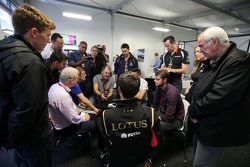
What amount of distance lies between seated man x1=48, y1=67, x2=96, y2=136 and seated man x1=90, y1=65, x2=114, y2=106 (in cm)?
114

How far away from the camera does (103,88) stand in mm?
3289

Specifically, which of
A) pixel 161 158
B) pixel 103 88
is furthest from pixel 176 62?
pixel 161 158

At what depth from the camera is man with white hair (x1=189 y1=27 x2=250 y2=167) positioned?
117 cm

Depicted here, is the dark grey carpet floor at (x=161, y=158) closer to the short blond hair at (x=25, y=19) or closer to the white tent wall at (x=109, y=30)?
the short blond hair at (x=25, y=19)

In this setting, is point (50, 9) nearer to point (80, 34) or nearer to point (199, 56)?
point (80, 34)

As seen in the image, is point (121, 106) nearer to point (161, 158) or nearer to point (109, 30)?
point (161, 158)

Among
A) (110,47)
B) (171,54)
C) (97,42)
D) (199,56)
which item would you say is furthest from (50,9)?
(199,56)

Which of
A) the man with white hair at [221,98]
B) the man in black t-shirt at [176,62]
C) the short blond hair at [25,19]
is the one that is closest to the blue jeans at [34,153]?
the short blond hair at [25,19]

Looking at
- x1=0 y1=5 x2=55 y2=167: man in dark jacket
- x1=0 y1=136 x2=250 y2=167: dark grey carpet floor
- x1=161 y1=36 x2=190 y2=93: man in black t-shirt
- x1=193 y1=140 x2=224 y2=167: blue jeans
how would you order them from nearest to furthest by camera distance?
1. x1=0 y1=5 x2=55 y2=167: man in dark jacket
2. x1=193 y1=140 x2=224 y2=167: blue jeans
3. x1=0 y1=136 x2=250 y2=167: dark grey carpet floor
4. x1=161 y1=36 x2=190 y2=93: man in black t-shirt

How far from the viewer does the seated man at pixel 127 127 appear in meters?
1.20

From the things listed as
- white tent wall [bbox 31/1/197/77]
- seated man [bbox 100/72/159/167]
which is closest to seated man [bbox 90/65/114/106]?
seated man [bbox 100/72/159/167]

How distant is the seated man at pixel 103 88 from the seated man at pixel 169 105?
3.93ft

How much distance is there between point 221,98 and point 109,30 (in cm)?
630

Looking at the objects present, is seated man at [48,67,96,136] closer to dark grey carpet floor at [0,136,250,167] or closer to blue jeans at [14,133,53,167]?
dark grey carpet floor at [0,136,250,167]
